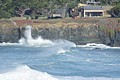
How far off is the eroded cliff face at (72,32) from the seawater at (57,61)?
0.69 metres

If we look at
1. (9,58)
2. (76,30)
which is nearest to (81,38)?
(76,30)

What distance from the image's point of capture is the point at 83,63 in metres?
34.1

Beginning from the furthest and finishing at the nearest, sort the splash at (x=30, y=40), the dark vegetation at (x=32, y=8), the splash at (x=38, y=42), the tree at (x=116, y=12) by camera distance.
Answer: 1. the tree at (x=116, y=12)
2. the dark vegetation at (x=32, y=8)
3. the splash at (x=30, y=40)
4. the splash at (x=38, y=42)

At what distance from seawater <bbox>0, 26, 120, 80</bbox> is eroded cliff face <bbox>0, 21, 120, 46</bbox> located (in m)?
0.69

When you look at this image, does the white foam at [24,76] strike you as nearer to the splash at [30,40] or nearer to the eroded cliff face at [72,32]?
the eroded cliff face at [72,32]

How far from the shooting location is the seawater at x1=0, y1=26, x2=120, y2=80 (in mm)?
26431

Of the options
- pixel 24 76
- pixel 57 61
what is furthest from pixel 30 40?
pixel 24 76

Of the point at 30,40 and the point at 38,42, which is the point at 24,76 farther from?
the point at 30,40

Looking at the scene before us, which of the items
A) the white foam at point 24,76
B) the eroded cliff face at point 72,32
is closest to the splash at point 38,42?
the eroded cliff face at point 72,32

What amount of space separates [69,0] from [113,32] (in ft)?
67.8

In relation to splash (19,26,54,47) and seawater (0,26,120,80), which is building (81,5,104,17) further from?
seawater (0,26,120,80)

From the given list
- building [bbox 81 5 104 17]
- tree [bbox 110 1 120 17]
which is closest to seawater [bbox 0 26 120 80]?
tree [bbox 110 1 120 17]

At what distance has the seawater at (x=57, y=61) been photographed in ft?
86.7

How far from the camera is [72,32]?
50.5m
